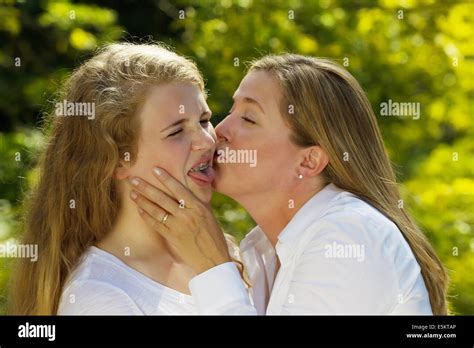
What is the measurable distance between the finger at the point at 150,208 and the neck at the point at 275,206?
1.11 ft

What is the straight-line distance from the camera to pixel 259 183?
2977mm

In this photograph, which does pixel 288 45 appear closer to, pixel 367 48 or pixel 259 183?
pixel 367 48

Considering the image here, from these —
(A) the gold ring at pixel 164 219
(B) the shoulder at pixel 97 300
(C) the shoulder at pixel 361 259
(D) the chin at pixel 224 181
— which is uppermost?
(D) the chin at pixel 224 181

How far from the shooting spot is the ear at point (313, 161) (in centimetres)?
287

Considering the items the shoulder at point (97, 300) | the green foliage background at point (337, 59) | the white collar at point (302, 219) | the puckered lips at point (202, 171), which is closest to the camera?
the shoulder at point (97, 300)

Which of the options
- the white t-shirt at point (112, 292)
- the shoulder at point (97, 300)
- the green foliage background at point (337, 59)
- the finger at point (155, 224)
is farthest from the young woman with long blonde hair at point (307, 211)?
the green foliage background at point (337, 59)

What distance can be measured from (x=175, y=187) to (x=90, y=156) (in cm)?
29

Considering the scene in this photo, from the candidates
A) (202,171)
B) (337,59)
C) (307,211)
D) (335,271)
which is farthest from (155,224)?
(337,59)

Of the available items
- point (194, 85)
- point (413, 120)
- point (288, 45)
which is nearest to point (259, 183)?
point (194, 85)

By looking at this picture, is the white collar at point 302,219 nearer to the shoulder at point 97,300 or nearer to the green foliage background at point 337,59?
the shoulder at point 97,300

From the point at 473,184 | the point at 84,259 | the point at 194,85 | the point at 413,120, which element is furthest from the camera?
the point at 413,120

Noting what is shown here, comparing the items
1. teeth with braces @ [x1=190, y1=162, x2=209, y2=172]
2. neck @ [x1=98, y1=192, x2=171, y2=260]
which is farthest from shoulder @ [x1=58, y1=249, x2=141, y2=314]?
teeth with braces @ [x1=190, y1=162, x2=209, y2=172]

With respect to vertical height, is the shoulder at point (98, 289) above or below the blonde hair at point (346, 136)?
below

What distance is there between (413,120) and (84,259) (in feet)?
11.2
